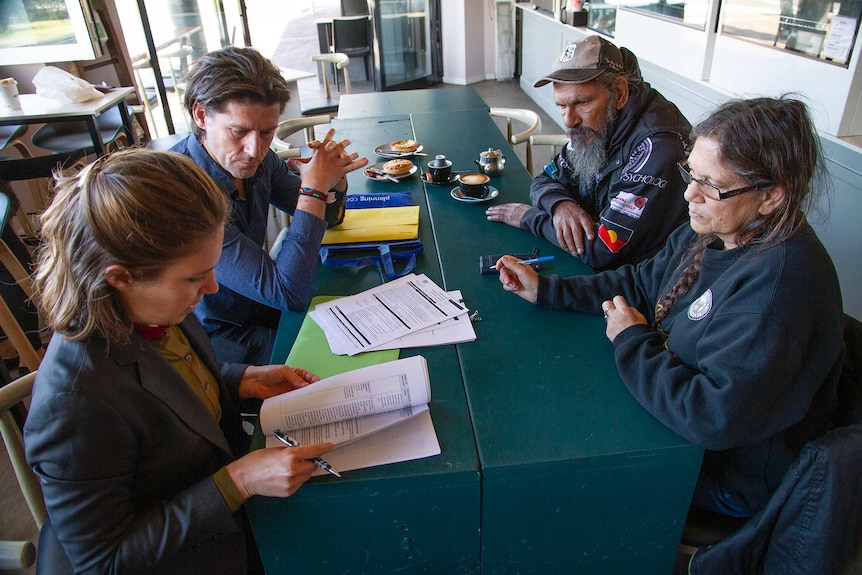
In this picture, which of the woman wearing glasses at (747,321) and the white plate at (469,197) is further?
the white plate at (469,197)

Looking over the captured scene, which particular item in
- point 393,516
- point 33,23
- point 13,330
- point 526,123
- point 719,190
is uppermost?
point 33,23

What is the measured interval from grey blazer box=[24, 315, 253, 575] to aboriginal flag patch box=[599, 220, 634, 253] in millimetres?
1169

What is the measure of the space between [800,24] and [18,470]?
2.84 metres

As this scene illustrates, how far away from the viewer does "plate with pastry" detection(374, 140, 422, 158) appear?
2.53m

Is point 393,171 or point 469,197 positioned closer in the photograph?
point 469,197

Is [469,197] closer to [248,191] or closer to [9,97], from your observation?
[248,191]

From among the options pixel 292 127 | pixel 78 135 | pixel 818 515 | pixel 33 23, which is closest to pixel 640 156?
pixel 818 515

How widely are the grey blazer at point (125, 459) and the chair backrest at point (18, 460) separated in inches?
13.4

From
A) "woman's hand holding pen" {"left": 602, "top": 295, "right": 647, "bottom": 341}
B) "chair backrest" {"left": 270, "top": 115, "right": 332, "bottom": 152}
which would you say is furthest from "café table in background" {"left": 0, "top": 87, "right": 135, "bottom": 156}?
"woman's hand holding pen" {"left": 602, "top": 295, "right": 647, "bottom": 341}

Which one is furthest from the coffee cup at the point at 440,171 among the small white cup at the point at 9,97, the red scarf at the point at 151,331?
the small white cup at the point at 9,97

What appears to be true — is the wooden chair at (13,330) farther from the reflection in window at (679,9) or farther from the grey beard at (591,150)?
the reflection in window at (679,9)

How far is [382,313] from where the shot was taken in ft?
4.72

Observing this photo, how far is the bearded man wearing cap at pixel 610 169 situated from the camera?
1.66 meters

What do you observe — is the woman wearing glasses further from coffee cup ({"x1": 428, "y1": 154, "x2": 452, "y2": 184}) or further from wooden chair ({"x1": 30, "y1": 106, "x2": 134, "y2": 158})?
wooden chair ({"x1": 30, "y1": 106, "x2": 134, "y2": 158})
